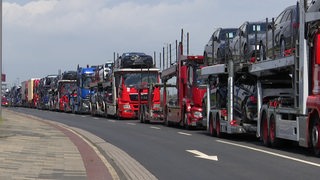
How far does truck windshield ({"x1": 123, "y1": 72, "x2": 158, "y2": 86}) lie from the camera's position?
130 feet

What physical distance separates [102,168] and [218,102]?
11497 mm

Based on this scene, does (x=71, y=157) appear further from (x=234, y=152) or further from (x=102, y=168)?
(x=234, y=152)

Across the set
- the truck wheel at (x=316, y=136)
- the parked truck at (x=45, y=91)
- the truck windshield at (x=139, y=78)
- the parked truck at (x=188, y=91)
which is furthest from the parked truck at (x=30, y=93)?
the truck wheel at (x=316, y=136)

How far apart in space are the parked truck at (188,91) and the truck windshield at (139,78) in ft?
28.1

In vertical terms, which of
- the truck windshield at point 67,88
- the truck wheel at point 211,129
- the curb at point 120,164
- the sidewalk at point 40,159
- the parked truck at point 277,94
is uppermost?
the truck windshield at point 67,88

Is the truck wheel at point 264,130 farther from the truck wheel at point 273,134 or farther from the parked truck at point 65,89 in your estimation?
the parked truck at point 65,89

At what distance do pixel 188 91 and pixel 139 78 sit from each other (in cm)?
1182

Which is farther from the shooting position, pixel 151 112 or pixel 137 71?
pixel 137 71

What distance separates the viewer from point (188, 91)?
2855 cm

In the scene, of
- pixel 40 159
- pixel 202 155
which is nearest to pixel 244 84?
pixel 202 155

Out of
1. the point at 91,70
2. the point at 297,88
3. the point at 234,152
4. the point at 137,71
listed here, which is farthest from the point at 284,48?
the point at 91,70

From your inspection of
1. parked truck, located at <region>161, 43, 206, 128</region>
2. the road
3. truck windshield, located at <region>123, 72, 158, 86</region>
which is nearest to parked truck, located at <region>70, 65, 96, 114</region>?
truck windshield, located at <region>123, 72, 158, 86</region>

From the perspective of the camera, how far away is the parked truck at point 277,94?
1544cm

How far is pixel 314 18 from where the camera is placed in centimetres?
1528
